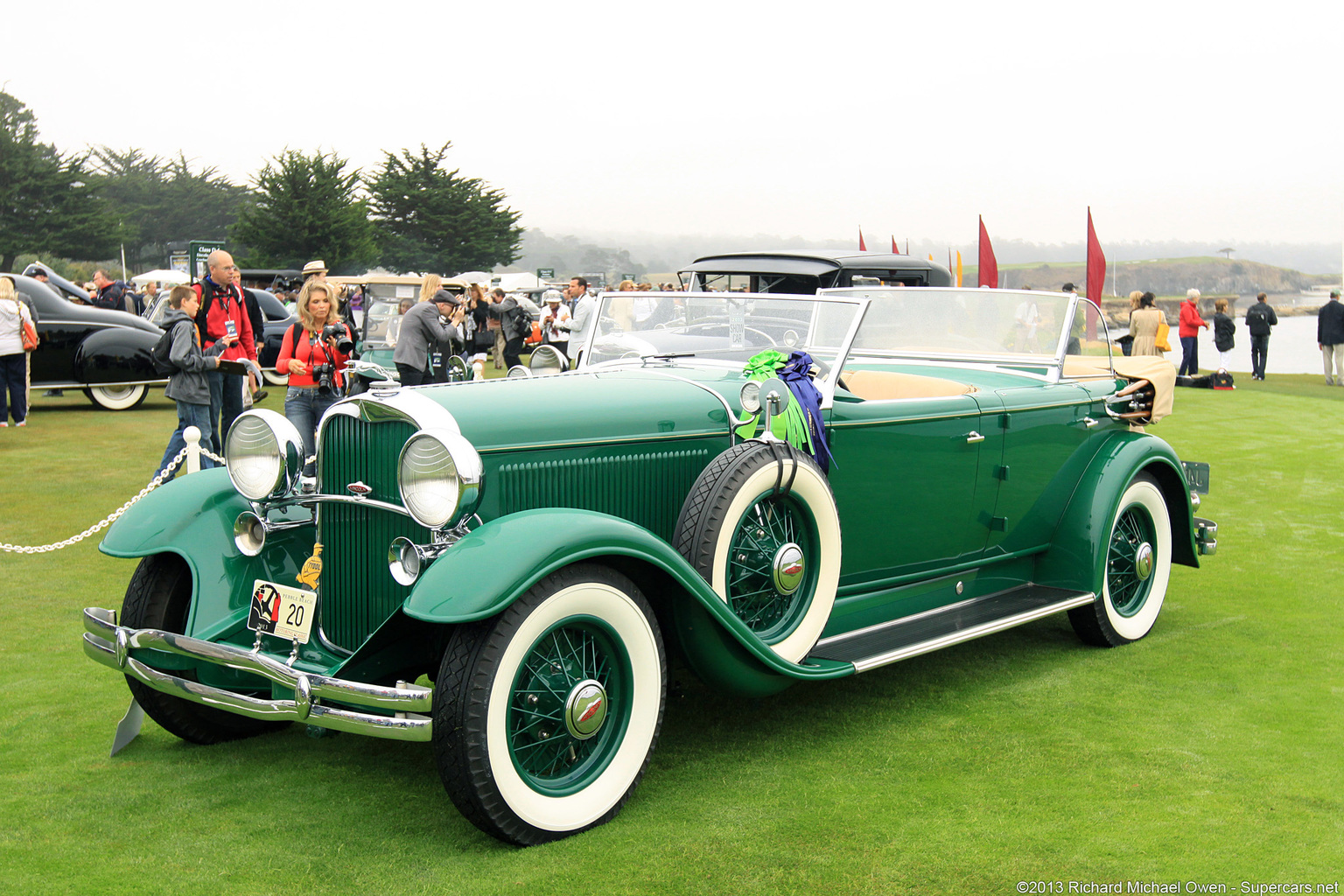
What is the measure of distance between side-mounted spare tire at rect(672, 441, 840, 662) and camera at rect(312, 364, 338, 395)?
13.7ft

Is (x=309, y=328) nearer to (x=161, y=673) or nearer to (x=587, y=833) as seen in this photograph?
(x=161, y=673)

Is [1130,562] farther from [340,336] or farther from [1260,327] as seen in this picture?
[1260,327]

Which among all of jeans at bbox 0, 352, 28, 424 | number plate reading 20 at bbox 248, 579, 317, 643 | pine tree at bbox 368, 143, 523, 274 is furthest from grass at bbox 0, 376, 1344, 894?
pine tree at bbox 368, 143, 523, 274

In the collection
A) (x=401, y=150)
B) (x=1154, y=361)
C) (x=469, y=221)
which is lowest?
(x=1154, y=361)

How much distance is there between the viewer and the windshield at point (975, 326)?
5273mm

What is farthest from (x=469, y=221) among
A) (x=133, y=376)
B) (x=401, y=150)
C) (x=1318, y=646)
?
(x=1318, y=646)

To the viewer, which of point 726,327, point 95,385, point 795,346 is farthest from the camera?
point 95,385

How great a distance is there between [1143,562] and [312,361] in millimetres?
5103

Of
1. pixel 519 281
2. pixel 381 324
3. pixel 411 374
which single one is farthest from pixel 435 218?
pixel 411 374

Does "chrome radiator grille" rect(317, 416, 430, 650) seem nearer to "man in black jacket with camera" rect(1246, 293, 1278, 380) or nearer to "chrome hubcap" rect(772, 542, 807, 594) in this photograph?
"chrome hubcap" rect(772, 542, 807, 594)

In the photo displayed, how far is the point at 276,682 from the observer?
2973 millimetres

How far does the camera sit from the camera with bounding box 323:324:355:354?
7.06m

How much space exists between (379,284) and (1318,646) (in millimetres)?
16384

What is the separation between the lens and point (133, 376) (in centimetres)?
1327
